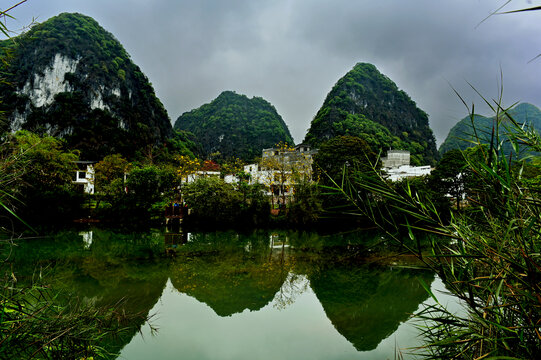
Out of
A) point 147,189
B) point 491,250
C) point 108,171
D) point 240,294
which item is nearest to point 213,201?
point 147,189

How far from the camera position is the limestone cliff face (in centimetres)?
3959

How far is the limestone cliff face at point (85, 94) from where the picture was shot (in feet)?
130

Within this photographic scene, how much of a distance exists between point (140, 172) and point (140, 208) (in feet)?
7.38

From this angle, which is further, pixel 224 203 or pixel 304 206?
pixel 224 203

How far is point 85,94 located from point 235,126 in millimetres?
36181

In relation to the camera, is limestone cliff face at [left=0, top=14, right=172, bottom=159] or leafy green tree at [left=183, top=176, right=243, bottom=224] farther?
limestone cliff face at [left=0, top=14, right=172, bottom=159]

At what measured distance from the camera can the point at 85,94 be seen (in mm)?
44531

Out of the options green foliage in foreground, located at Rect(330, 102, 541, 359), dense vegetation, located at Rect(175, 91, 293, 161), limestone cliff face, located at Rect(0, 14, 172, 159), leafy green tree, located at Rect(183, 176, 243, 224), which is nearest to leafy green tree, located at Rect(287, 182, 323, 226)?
leafy green tree, located at Rect(183, 176, 243, 224)

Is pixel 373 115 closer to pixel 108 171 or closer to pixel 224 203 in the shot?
pixel 224 203

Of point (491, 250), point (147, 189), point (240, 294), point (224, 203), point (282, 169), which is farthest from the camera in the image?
point (282, 169)

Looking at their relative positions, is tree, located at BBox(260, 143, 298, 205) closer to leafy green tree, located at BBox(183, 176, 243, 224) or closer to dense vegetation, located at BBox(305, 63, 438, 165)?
leafy green tree, located at BBox(183, 176, 243, 224)

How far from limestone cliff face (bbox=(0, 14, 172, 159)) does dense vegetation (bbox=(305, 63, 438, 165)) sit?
29898mm

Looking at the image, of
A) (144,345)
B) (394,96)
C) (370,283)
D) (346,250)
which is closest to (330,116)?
(394,96)

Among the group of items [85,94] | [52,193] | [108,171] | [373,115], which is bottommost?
[52,193]
